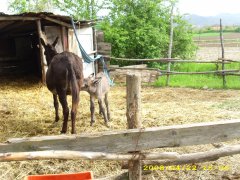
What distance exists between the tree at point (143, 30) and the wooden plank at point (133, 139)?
10.6 m

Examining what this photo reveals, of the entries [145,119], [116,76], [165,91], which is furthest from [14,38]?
[145,119]

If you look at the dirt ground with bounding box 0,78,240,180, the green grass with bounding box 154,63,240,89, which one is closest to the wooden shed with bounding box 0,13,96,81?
the dirt ground with bounding box 0,78,240,180

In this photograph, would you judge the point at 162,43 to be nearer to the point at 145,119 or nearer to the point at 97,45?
the point at 97,45

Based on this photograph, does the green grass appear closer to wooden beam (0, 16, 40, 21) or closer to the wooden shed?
the wooden shed

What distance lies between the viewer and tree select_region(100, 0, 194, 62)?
14078 mm

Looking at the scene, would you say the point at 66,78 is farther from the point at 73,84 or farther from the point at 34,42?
the point at 34,42

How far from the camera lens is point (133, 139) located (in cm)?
→ 329

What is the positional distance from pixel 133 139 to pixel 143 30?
36.8 ft

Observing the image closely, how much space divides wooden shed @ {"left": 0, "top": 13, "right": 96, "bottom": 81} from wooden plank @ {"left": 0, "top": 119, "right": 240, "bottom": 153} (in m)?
7.37
